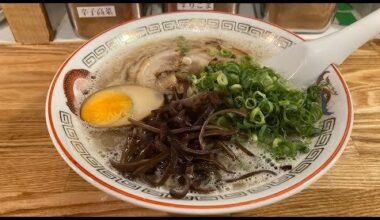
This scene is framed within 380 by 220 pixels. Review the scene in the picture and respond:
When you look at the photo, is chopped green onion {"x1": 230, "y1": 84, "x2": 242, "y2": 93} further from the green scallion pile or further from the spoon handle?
the spoon handle

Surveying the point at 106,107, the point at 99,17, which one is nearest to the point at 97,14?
the point at 99,17

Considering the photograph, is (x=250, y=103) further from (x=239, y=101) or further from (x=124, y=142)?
(x=124, y=142)

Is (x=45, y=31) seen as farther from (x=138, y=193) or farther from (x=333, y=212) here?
(x=333, y=212)

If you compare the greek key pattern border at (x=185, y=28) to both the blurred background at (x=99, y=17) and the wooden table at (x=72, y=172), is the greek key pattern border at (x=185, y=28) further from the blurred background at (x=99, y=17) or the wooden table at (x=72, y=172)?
the wooden table at (x=72, y=172)

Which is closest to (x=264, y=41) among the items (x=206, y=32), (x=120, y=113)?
(x=206, y=32)

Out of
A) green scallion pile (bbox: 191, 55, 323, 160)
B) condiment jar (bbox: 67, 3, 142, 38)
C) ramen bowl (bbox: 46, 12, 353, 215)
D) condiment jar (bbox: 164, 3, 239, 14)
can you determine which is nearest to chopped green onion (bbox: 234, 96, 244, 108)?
green scallion pile (bbox: 191, 55, 323, 160)

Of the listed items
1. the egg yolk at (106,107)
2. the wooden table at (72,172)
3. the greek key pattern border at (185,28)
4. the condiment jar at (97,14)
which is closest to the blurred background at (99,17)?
the condiment jar at (97,14)

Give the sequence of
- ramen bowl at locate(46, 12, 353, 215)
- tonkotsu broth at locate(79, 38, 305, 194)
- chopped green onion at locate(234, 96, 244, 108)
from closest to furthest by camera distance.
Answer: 1. ramen bowl at locate(46, 12, 353, 215)
2. tonkotsu broth at locate(79, 38, 305, 194)
3. chopped green onion at locate(234, 96, 244, 108)
